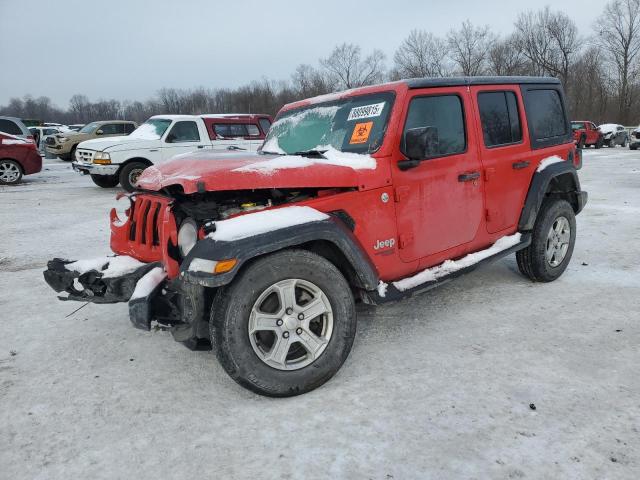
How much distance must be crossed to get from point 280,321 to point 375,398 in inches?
27.1

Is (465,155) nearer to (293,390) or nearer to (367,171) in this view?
(367,171)

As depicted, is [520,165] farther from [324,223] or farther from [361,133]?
[324,223]

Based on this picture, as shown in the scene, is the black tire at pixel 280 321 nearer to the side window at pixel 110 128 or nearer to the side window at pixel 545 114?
the side window at pixel 545 114

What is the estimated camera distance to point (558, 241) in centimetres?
466

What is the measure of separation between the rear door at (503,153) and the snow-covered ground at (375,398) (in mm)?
788

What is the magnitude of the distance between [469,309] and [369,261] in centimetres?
136

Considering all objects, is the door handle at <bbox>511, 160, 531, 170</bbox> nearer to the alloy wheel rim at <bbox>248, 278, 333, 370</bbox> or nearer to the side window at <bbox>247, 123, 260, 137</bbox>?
the alloy wheel rim at <bbox>248, 278, 333, 370</bbox>

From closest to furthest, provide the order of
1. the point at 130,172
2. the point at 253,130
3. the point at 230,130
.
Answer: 1. the point at 130,172
2. the point at 230,130
3. the point at 253,130

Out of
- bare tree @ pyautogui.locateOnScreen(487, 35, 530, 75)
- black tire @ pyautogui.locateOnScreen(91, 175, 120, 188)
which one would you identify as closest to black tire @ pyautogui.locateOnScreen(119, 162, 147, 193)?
black tire @ pyautogui.locateOnScreen(91, 175, 120, 188)

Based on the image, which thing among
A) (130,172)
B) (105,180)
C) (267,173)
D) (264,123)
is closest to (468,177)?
(267,173)

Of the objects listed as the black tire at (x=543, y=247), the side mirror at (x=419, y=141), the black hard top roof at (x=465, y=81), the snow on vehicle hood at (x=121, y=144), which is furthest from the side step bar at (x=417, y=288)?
the snow on vehicle hood at (x=121, y=144)

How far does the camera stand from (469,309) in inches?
158

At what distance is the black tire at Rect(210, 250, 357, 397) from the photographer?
260 cm

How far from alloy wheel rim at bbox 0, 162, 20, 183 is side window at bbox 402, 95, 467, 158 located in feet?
47.0
